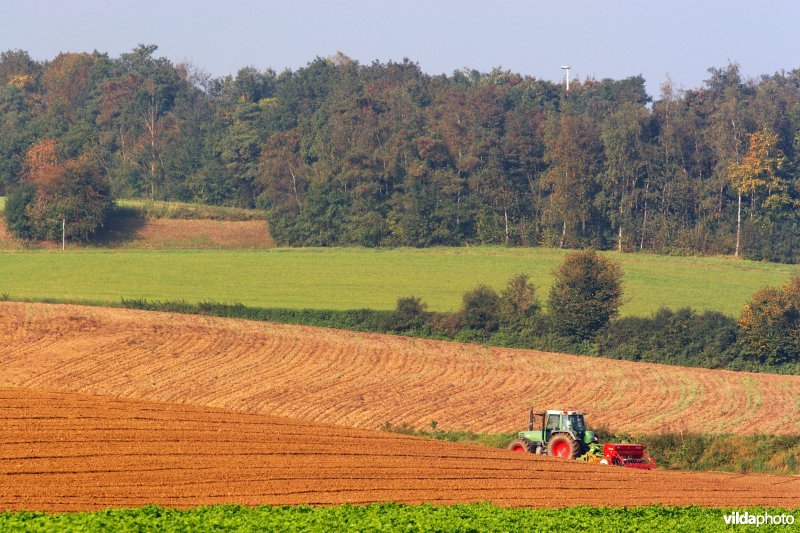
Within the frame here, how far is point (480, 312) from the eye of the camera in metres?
54.2

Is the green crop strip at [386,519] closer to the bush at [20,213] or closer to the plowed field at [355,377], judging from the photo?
the plowed field at [355,377]

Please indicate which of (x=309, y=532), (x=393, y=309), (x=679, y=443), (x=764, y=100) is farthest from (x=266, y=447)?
(x=764, y=100)

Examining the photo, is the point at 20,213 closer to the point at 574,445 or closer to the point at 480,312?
the point at 480,312

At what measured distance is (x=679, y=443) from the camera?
1241 inches

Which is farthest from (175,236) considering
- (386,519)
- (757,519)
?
(757,519)

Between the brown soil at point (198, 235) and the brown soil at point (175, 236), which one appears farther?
the brown soil at point (198, 235)

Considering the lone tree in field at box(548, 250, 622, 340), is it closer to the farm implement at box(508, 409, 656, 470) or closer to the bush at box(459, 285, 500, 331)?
the bush at box(459, 285, 500, 331)

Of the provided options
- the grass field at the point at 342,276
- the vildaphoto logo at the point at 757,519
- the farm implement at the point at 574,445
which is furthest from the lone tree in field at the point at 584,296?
the vildaphoto logo at the point at 757,519

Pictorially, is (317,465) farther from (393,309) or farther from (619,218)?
(619,218)

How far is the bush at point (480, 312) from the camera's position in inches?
2127

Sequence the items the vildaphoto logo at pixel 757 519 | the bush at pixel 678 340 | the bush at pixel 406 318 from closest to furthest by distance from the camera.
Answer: the vildaphoto logo at pixel 757 519
the bush at pixel 678 340
the bush at pixel 406 318

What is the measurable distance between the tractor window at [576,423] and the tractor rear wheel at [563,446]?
1.40ft

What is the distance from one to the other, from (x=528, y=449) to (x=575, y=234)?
182 ft

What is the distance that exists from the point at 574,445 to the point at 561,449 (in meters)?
0.47
